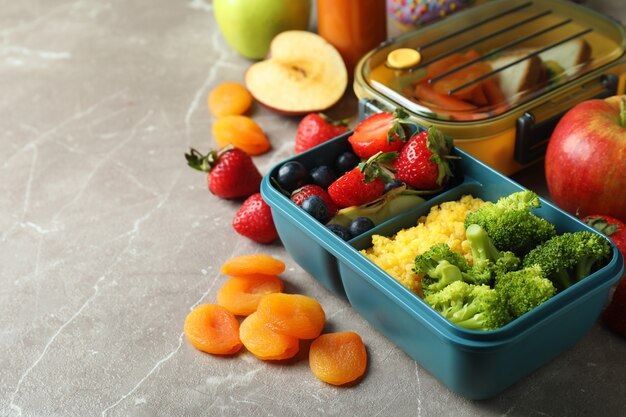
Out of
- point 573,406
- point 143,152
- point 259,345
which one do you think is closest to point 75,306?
point 259,345

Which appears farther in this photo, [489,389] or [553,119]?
[553,119]

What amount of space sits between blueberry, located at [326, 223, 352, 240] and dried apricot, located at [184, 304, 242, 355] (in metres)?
0.20

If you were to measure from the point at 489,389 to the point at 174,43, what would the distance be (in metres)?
1.32

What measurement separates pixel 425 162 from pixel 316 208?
0.59ft

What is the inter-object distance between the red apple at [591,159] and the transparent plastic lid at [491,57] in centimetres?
12

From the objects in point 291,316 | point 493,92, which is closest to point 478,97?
point 493,92

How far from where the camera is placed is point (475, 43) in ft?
5.08

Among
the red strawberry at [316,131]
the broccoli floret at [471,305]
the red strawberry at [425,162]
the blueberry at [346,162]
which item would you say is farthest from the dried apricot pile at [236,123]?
the broccoli floret at [471,305]

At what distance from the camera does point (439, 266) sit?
102 centimetres

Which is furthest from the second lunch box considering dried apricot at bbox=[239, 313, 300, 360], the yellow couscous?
dried apricot at bbox=[239, 313, 300, 360]

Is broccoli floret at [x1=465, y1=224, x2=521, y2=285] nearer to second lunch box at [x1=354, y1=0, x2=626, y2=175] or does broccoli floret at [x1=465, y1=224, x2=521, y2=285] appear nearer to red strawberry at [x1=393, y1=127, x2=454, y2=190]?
red strawberry at [x1=393, y1=127, x2=454, y2=190]

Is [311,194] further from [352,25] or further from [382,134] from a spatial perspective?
[352,25]

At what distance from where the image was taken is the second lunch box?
1.37 m

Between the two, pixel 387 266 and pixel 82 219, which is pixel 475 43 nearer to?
pixel 387 266
